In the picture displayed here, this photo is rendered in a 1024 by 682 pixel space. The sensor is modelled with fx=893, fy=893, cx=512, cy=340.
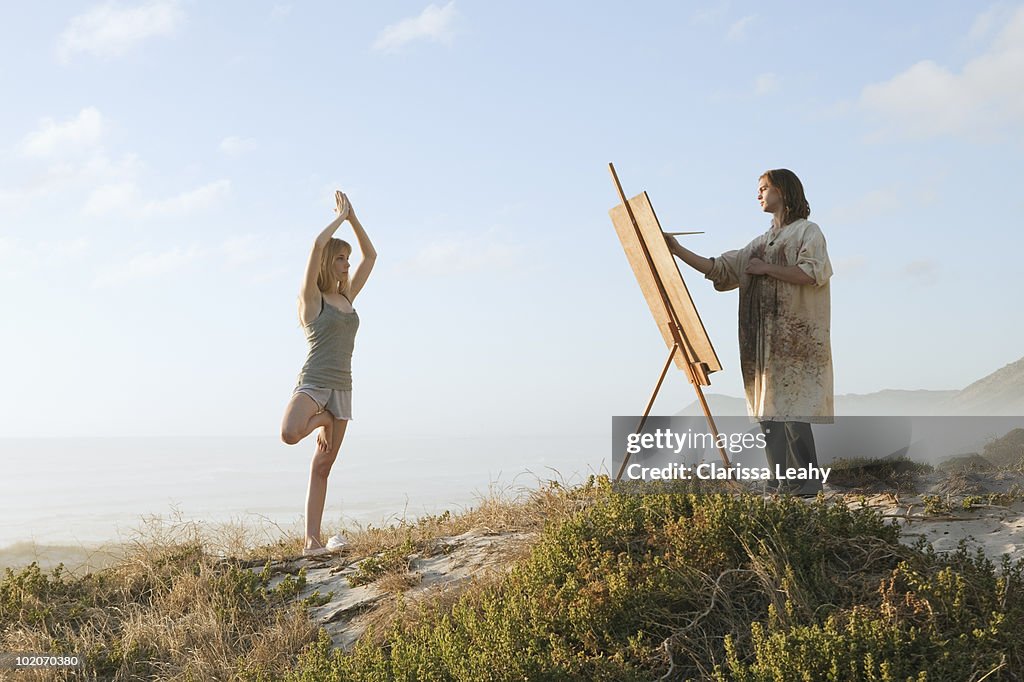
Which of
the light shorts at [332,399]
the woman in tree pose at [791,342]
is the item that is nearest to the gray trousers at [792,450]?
the woman in tree pose at [791,342]

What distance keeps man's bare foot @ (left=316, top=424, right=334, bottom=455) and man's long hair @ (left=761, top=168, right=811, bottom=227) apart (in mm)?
4071

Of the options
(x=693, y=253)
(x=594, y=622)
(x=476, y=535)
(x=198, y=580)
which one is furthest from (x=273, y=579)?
(x=693, y=253)

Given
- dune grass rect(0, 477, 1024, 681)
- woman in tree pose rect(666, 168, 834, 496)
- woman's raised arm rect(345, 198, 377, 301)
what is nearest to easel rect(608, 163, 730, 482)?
woman in tree pose rect(666, 168, 834, 496)

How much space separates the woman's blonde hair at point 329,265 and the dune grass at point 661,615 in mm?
2296

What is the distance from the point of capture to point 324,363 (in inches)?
287

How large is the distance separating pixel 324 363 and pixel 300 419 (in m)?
0.50

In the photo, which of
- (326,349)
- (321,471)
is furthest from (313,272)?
(321,471)

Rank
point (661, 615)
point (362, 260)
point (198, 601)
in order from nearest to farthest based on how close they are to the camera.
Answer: point (661, 615) → point (198, 601) → point (362, 260)

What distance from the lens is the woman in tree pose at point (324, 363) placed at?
283 inches

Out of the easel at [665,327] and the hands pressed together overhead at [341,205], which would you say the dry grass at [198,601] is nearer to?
the easel at [665,327]

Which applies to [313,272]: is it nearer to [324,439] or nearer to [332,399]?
[332,399]

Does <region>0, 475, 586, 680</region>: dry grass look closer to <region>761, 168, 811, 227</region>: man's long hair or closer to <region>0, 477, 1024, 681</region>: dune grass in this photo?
<region>0, 477, 1024, 681</region>: dune grass

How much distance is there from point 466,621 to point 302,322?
337cm

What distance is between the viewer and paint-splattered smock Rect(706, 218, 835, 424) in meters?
6.95
